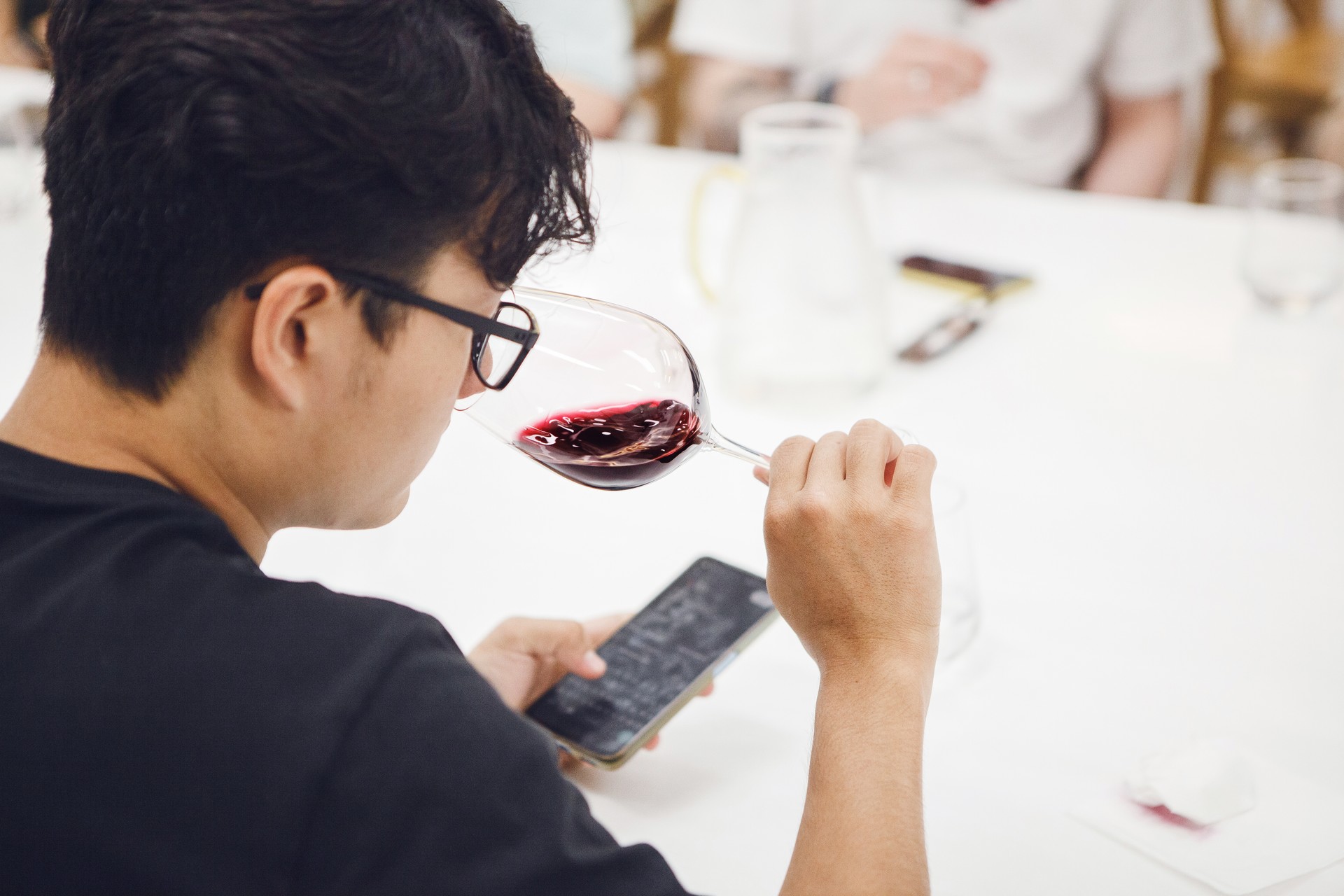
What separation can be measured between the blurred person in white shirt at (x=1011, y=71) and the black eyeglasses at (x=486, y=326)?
138 cm

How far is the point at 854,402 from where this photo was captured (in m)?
1.28

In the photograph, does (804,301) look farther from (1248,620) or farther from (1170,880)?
(1170,880)

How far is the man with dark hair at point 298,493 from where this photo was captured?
0.55 meters

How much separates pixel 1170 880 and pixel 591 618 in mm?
452

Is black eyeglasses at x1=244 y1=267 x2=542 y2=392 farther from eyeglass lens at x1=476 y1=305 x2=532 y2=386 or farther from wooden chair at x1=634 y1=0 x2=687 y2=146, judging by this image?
wooden chair at x1=634 y1=0 x2=687 y2=146

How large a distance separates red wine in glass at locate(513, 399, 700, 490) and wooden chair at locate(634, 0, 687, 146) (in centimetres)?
194

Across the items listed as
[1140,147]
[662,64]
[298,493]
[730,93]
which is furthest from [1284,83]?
[298,493]

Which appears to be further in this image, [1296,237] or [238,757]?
[1296,237]

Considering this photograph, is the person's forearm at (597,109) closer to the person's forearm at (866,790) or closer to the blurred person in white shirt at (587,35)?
the blurred person in white shirt at (587,35)

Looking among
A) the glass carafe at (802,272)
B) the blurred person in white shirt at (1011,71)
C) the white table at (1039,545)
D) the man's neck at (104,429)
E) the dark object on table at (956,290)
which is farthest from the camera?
the blurred person in white shirt at (1011,71)

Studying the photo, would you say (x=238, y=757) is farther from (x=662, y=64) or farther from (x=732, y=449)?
(x=662, y=64)

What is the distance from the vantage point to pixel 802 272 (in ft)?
4.21

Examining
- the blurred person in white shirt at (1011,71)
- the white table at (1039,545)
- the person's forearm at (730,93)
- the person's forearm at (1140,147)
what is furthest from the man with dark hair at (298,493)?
the person's forearm at (1140,147)

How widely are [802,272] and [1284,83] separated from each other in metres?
1.94
